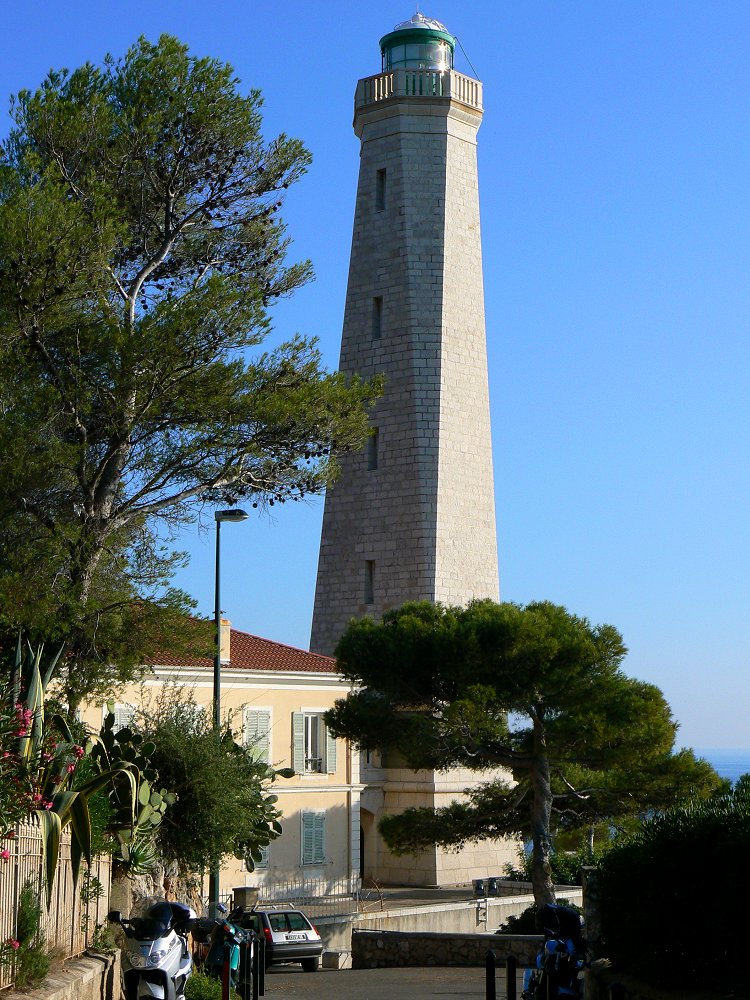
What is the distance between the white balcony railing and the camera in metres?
42.3

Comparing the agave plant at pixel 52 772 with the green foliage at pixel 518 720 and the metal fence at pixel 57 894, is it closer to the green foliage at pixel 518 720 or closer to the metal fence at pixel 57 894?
the metal fence at pixel 57 894

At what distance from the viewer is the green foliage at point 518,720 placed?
27922mm

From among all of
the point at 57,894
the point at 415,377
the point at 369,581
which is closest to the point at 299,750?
the point at 369,581

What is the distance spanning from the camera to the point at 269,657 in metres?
36.6

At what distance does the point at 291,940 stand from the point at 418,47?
99.3ft

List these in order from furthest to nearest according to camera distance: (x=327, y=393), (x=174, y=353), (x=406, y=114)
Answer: (x=406, y=114)
(x=327, y=393)
(x=174, y=353)

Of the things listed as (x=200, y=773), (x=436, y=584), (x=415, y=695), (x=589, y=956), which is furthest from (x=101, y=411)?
(x=436, y=584)

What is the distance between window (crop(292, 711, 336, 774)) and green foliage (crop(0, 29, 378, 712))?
58.9ft

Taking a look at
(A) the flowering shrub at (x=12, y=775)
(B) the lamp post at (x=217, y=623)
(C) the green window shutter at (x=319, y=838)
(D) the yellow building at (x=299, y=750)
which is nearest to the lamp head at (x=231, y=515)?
(B) the lamp post at (x=217, y=623)

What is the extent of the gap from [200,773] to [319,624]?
23852mm

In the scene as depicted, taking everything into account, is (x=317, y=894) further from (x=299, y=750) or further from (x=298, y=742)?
(x=298, y=742)

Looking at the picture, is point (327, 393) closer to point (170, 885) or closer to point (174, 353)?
point (174, 353)

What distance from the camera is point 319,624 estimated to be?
137ft

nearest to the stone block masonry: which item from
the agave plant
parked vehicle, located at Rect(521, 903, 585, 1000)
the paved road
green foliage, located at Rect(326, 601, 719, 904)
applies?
green foliage, located at Rect(326, 601, 719, 904)
